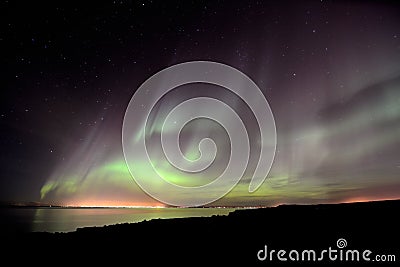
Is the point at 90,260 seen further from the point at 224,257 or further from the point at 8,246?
the point at 8,246

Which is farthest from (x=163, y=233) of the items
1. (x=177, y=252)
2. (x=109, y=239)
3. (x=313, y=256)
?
(x=313, y=256)

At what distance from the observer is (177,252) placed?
8.24 metres

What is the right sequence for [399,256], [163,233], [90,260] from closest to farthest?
[399,256]
[90,260]
[163,233]

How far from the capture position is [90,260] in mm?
8133

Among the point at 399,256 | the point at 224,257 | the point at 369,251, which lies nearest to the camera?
the point at 399,256

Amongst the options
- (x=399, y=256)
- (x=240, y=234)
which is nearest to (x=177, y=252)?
(x=240, y=234)

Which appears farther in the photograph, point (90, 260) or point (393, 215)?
point (393, 215)

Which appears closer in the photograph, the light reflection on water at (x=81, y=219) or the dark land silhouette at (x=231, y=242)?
the dark land silhouette at (x=231, y=242)

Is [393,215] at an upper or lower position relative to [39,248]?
upper

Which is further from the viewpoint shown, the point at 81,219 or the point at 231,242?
the point at 81,219

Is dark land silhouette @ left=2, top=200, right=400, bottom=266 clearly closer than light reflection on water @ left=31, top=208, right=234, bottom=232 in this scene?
Yes

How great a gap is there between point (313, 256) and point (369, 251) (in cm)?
129

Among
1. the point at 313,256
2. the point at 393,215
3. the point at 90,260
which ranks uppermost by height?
the point at 393,215

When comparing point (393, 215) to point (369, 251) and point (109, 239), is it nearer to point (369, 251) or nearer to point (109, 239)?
point (369, 251)
